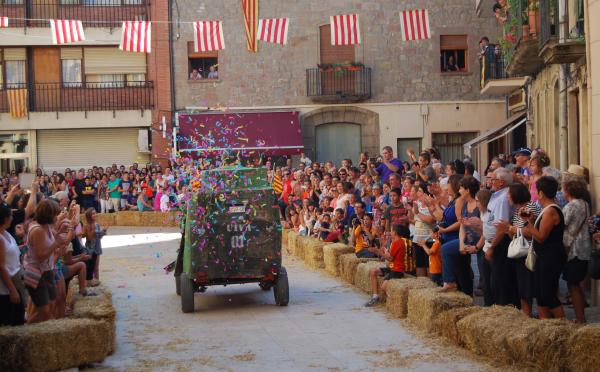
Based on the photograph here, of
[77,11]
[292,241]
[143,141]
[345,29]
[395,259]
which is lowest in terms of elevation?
[292,241]

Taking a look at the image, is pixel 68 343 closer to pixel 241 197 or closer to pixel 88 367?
pixel 88 367

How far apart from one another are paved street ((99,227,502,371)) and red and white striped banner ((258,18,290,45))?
12.9 m

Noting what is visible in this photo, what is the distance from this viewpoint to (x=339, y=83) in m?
37.9

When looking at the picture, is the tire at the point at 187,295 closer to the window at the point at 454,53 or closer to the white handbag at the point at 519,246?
the white handbag at the point at 519,246

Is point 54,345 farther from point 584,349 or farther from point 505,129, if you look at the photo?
point 505,129

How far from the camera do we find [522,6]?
21234 mm

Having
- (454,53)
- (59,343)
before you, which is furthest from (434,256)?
(454,53)

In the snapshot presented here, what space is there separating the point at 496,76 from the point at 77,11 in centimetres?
1735

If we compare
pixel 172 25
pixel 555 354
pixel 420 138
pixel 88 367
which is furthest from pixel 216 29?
pixel 555 354

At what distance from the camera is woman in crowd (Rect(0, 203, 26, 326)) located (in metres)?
9.83

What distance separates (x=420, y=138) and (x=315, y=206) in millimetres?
15214

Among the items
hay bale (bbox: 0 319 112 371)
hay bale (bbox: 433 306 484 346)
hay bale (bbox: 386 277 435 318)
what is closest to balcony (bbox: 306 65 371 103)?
hay bale (bbox: 386 277 435 318)

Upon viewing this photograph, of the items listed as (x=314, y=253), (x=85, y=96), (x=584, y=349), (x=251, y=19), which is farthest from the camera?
(x=85, y=96)

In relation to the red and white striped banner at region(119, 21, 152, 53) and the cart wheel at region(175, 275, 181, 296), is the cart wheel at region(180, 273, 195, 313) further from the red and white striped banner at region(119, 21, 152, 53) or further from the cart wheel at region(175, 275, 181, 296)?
the red and white striped banner at region(119, 21, 152, 53)
